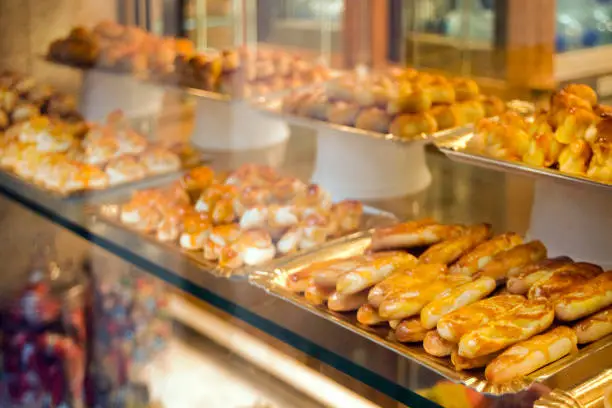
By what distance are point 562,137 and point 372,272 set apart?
9.8 inches

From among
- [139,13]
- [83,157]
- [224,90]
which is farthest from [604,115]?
[139,13]

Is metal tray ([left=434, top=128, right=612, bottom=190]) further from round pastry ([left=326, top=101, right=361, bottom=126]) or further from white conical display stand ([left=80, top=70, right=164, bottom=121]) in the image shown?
white conical display stand ([left=80, top=70, right=164, bottom=121])

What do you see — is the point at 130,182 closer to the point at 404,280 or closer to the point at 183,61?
the point at 183,61

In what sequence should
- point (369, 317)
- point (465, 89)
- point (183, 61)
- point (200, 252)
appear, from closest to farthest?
Answer: 1. point (369, 317)
2. point (200, 252)
3. point (465, 89)
4. point (183, 61)

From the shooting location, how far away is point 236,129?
1487 mm

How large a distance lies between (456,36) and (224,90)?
467 millimetres

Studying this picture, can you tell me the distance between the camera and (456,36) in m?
1.54

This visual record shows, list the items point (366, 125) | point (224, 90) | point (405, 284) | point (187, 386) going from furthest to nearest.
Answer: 1. point (224, 90)
2. point (187, 386)
3. point (366, 125)
4. point (405, 284)

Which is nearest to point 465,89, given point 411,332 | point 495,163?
point 495,163

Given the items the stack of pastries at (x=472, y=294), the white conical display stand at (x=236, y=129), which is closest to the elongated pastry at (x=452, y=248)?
the stack of pastries at (x=472, y=294)

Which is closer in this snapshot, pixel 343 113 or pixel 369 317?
pixel 369 317

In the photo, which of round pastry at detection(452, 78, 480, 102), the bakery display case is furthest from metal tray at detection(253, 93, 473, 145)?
round pastry at detection(452, 78, 480, 102)

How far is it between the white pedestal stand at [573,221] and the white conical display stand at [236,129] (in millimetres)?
623

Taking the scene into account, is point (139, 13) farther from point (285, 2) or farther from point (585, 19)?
point (585, 19)
